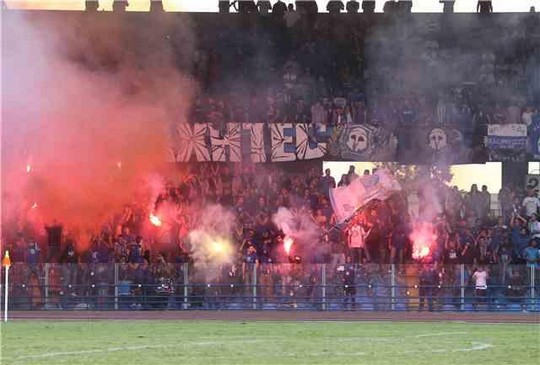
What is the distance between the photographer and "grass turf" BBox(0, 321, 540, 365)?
1338cm

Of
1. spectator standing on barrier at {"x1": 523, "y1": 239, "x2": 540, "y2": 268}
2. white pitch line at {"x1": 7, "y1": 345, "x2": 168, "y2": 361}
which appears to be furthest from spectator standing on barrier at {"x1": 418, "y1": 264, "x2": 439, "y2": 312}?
white pitch line at {"x1": 7, "y1": 345, "x2": 168, "y2": 361}

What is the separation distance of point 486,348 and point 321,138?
1277cm

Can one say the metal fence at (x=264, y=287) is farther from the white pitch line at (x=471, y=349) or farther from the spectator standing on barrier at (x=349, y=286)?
the white pitch line at (x=471, y=349)

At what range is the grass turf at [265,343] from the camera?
13.4 meters

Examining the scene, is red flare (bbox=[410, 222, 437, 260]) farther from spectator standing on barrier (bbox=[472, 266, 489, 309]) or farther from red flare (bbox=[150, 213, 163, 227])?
red flare (bbox=[150, 213, 163, 227])

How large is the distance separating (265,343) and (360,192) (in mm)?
11795

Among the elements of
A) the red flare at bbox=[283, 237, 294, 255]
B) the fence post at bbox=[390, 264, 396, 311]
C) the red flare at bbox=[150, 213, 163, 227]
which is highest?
the red flare at bbox=[150, 213, 163, 227]

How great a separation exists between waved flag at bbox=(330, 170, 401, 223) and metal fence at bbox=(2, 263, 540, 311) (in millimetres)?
1579

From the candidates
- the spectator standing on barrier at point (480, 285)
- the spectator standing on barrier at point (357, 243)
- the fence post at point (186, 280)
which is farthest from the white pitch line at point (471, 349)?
the fence post at point (186, 280)

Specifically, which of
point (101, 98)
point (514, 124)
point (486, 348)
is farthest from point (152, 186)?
point (486, 348)

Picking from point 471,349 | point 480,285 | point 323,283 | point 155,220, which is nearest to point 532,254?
point 480,285

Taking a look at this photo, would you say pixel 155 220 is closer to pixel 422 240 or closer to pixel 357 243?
pixel 357 243

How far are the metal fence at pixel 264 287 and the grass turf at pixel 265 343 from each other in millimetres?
4511

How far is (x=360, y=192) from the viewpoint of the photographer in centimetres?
2714
